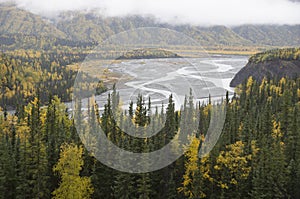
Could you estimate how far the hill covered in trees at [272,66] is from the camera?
116012mm

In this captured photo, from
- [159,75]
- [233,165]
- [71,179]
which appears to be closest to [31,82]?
[159,75]

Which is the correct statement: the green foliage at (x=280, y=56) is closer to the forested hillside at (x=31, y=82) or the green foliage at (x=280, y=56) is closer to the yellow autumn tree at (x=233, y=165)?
the forested hillside at (x=31, y=82)

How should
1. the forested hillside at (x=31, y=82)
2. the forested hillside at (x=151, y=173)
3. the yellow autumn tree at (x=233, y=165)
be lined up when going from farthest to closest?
the forested hillside at (x=31, y=82), the yellow autumn tree at (x=233, y=165), the forested hillside at (x=151, y=173)

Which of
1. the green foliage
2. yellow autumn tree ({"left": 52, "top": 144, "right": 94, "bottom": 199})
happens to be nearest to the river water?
yellow autumn tree ({"left": 52, "top": 144, "right": 94, "bottom": 199})

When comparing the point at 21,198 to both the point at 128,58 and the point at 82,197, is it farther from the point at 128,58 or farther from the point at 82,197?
the point at 128,58

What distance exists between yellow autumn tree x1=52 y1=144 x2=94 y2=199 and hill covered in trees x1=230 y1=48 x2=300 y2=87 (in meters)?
86.4

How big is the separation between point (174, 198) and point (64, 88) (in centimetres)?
7871

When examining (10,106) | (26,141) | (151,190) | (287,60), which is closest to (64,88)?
(10,106)

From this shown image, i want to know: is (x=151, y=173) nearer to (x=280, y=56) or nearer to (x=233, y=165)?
(x=233, y=165)

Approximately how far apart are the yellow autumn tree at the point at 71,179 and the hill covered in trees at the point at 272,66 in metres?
86.4

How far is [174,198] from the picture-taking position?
37250 millimetres

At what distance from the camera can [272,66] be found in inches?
4796

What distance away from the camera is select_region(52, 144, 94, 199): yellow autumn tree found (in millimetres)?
35156

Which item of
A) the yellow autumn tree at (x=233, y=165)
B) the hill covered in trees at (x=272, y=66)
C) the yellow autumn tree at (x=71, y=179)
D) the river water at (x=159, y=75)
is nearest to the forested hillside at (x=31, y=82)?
the hill covered in trees at (x=272, y=66)
